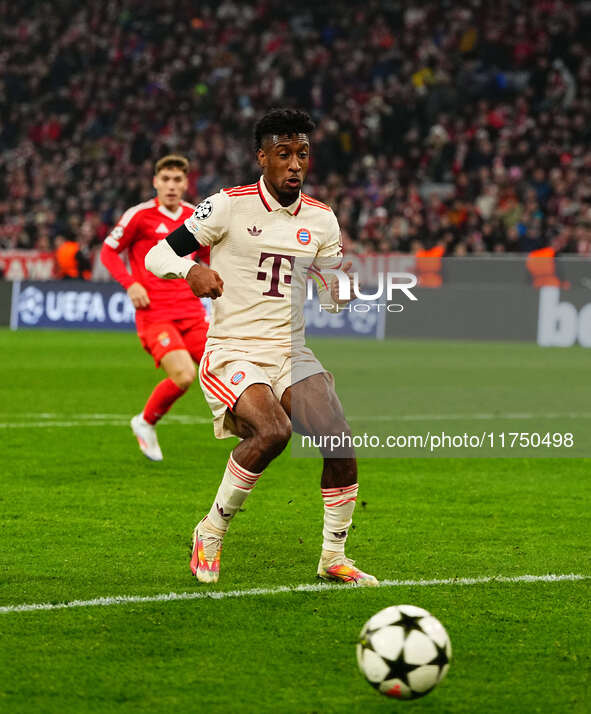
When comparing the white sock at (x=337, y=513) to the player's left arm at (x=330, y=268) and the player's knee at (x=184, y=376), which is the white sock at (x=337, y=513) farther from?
the player's knee at (x=184, y=376)

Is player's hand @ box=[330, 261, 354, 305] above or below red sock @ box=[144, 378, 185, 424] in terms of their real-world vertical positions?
above

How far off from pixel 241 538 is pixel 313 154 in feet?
72.2

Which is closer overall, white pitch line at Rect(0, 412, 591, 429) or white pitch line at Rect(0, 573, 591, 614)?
white pitch line at Rect(0, 573, 591, 614)

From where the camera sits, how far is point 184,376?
8.95m

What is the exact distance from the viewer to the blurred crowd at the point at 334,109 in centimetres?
2442

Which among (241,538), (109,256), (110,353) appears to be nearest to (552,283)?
(110,353)

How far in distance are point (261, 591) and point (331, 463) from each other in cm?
59

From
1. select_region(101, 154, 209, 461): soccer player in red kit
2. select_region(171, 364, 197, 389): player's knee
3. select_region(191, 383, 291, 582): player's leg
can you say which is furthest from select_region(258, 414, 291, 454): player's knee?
select_region(101, 154, 209, 461): soccer player in red kit

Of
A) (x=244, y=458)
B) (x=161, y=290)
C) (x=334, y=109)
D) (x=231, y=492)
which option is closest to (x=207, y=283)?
(x=244, y=458)

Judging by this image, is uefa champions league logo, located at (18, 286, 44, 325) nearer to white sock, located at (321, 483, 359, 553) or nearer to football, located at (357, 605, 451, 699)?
white sock, located at (321, 483, 359, 553)

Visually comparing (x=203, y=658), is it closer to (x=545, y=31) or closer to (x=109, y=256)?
(x=109, y=256)

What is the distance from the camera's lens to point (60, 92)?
3362 cm

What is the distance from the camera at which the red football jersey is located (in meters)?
9.28

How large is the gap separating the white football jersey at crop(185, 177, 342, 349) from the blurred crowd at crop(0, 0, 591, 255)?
17.1 meters
